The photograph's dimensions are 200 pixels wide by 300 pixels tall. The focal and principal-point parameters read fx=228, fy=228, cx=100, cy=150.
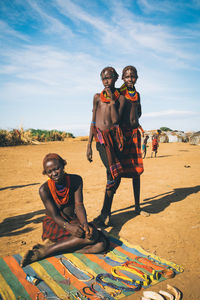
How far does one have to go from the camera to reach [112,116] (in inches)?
139

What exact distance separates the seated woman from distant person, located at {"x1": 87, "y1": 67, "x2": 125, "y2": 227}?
75 centimetres

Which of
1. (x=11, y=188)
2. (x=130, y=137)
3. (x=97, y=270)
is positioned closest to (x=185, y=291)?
(x=97, y=270)

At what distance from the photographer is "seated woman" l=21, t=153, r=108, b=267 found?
2.64 metres

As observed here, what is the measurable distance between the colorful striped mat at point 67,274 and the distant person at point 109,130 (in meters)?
0.92

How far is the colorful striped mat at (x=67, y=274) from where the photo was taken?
2092mm

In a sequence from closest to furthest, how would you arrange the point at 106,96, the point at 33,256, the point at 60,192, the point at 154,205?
the point at 33,256 < the point at 60,192 < the point at 106,96 < the point at 154,205

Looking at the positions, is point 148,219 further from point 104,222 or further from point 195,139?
point 195,139

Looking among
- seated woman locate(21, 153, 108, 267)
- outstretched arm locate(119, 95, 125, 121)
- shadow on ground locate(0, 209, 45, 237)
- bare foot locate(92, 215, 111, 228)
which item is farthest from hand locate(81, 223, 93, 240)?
outstretched arm locate(119, 95, 125, 121)

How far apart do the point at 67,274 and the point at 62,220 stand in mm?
620

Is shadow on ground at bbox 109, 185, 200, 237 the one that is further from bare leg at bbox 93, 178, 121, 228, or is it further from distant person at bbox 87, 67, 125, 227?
distant person at bbox 87, 67, 125, 227

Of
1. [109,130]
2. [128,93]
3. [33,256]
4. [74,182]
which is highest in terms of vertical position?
[128,93]

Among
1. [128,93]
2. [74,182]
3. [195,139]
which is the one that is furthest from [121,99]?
[195,139]

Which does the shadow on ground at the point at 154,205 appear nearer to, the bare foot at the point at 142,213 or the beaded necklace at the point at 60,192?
the bare foot at the point at 142,213

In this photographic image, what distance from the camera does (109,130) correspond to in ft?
11.8
